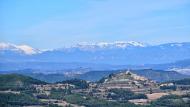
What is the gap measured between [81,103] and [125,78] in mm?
44880

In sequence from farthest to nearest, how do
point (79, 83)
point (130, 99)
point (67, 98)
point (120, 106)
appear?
1. point (79, 83)
2. point (130, 99)
3. point (67, 98)
4. point (120, 106)

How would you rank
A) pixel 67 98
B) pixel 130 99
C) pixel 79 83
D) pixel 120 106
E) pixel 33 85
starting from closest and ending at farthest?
pixel 120 106, pixel 67 98, pixel 130 99, pixel 33 85, pixel 79 83

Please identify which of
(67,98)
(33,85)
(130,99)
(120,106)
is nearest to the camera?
(120,106)

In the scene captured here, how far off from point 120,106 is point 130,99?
20.5 m

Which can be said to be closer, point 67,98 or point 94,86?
point 67,98

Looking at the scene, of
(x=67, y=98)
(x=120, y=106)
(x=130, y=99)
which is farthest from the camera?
(x=130, y=99)

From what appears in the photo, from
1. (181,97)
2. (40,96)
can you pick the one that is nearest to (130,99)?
(181,97)

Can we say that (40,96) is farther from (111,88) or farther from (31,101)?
(111,88)

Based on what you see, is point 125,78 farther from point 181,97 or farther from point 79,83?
point 181,97

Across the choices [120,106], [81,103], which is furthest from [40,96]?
[120,106]

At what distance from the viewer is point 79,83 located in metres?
159

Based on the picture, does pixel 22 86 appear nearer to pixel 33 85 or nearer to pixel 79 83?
pixel 33 85

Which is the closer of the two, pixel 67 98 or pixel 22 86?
pixel 67 98

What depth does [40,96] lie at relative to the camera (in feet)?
421
